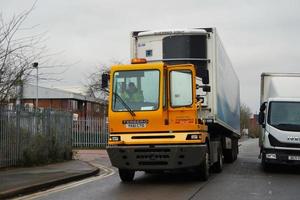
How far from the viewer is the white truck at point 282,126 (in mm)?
17516

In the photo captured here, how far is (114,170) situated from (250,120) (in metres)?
114

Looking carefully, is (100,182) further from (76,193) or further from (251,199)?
(251,199)

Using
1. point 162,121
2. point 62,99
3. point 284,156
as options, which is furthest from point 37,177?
point 62,99

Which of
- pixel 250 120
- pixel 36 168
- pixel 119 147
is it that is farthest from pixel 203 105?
pixel 250 120

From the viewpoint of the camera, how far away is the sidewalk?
1281 centimetres

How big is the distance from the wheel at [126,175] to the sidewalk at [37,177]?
1.43 metres

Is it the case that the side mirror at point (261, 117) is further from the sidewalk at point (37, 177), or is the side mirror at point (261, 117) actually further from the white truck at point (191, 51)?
the sidewalk at point (37, 177)

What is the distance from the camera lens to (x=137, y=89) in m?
14.4

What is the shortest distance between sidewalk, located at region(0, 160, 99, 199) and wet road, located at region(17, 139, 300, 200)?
1.39 ft

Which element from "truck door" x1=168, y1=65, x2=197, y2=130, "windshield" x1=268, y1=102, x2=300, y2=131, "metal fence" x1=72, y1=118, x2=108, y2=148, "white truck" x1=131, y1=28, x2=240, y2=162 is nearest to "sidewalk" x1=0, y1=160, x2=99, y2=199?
"truck door" x1=168, y1=65, x2=197, y2=130

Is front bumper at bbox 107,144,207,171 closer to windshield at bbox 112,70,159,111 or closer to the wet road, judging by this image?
the wet road

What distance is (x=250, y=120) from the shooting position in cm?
13088

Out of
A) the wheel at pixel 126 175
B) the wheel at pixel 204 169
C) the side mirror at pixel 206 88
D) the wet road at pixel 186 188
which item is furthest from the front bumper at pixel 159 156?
the side mirror at pixel 206 88

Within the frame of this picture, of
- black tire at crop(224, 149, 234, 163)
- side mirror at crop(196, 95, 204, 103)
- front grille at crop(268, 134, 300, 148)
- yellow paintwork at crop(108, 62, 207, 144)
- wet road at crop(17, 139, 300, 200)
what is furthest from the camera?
black tire at crop(224, 149, 234, 163)
